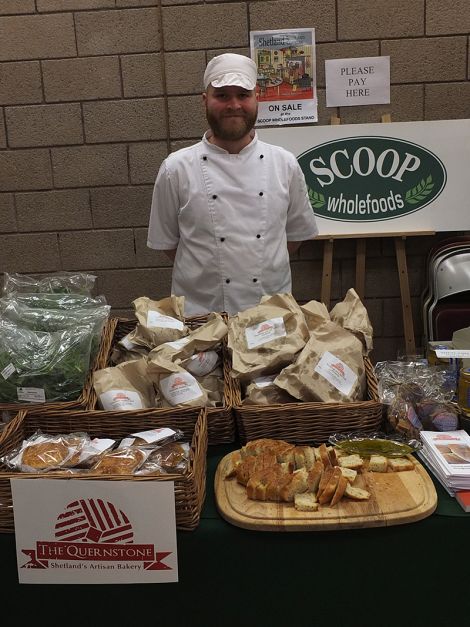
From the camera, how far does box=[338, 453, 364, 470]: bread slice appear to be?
3.90ft

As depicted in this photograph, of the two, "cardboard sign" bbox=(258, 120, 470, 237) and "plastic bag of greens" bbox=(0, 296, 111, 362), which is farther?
"cardboard sign" bbox=(258, 120, 470, 237)

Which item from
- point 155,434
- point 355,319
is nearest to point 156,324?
point 155,434

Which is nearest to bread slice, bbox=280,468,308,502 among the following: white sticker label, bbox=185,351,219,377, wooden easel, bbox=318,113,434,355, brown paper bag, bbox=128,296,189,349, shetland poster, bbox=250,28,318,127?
white sticker label, bbox=185,351,219,377

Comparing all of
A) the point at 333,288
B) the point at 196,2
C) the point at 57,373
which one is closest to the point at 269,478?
the point at 57,373

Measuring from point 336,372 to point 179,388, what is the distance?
1.20ft

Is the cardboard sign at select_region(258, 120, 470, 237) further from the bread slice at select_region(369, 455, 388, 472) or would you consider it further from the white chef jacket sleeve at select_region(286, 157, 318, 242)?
the bread slice at select_region(369, 455, 388, 472)

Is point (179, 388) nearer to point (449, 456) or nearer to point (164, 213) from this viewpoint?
point (449, 456)

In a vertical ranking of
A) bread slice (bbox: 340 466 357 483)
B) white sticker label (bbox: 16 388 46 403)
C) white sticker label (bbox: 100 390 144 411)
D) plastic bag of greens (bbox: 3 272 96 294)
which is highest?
plastic bag of greens (bbox: 3 272 96 294)

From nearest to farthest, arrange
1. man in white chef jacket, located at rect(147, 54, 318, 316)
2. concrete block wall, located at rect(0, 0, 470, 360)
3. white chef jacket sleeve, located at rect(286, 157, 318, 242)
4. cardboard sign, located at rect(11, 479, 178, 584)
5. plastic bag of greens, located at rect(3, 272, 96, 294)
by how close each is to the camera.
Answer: cardboard sign, located at rect(11, 479, 178, 584)
plastic bag of greens, located at rect(3, 272, 96, 294)
man in white chef jacket, located at rect(147, 54, 318, 316)
white chef jacket sleeve, located at rect(286, 157, 318, 242)
concrete block wall, located at rect(0, 0, 470, 360)

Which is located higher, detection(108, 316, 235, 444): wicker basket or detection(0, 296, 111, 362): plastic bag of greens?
detection(0, 296, 111, 362): plastic bag of greens

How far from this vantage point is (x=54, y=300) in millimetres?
1698

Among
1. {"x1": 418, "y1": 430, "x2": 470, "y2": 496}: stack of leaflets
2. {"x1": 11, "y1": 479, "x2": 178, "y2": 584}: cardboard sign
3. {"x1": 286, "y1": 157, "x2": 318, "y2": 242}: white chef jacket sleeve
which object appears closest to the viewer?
{"x1": 11, "y1": 479, "x2": 178, "y2": 584}: cardboard sign

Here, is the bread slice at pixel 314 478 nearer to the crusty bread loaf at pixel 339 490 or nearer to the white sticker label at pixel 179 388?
the crusty bread loaf at pixel 339 490

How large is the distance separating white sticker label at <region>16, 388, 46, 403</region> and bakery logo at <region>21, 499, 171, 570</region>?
1.32ft
